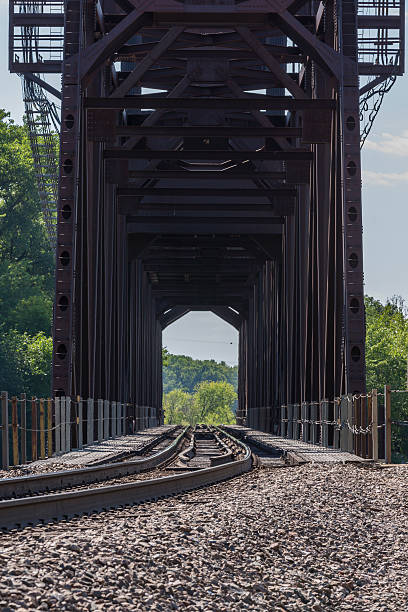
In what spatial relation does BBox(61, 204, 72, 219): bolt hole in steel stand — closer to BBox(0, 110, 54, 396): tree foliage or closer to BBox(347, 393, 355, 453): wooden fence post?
BBox(347, 393, 355, 453): wooden fence post

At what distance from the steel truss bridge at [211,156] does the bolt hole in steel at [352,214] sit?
0.03 meters

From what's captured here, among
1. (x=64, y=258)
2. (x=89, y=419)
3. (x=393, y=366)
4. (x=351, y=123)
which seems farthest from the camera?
(x=393, y=366)

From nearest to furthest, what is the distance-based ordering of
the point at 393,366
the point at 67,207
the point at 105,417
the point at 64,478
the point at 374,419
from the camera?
the point at 64,478 < the point at 374,419 < the point at 67,207 < the point at 105,417 < the point at 393,366

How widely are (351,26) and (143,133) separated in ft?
26.0

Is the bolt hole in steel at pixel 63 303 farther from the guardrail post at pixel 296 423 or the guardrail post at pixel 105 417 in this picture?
the guardrail post at pixel 296 423

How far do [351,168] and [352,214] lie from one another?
1.10 meters

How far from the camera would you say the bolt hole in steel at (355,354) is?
19.8 metres

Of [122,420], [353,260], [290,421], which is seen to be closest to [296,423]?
[290,421]

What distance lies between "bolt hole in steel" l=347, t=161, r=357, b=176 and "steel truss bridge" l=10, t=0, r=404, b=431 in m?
0.02

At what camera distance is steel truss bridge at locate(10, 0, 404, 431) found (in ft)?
72.5

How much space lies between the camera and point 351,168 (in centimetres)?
2148

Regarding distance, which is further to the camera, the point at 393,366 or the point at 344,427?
the point at 393,366

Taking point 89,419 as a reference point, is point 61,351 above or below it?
above

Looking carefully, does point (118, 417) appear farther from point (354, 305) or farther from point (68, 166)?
point (354, 305)
